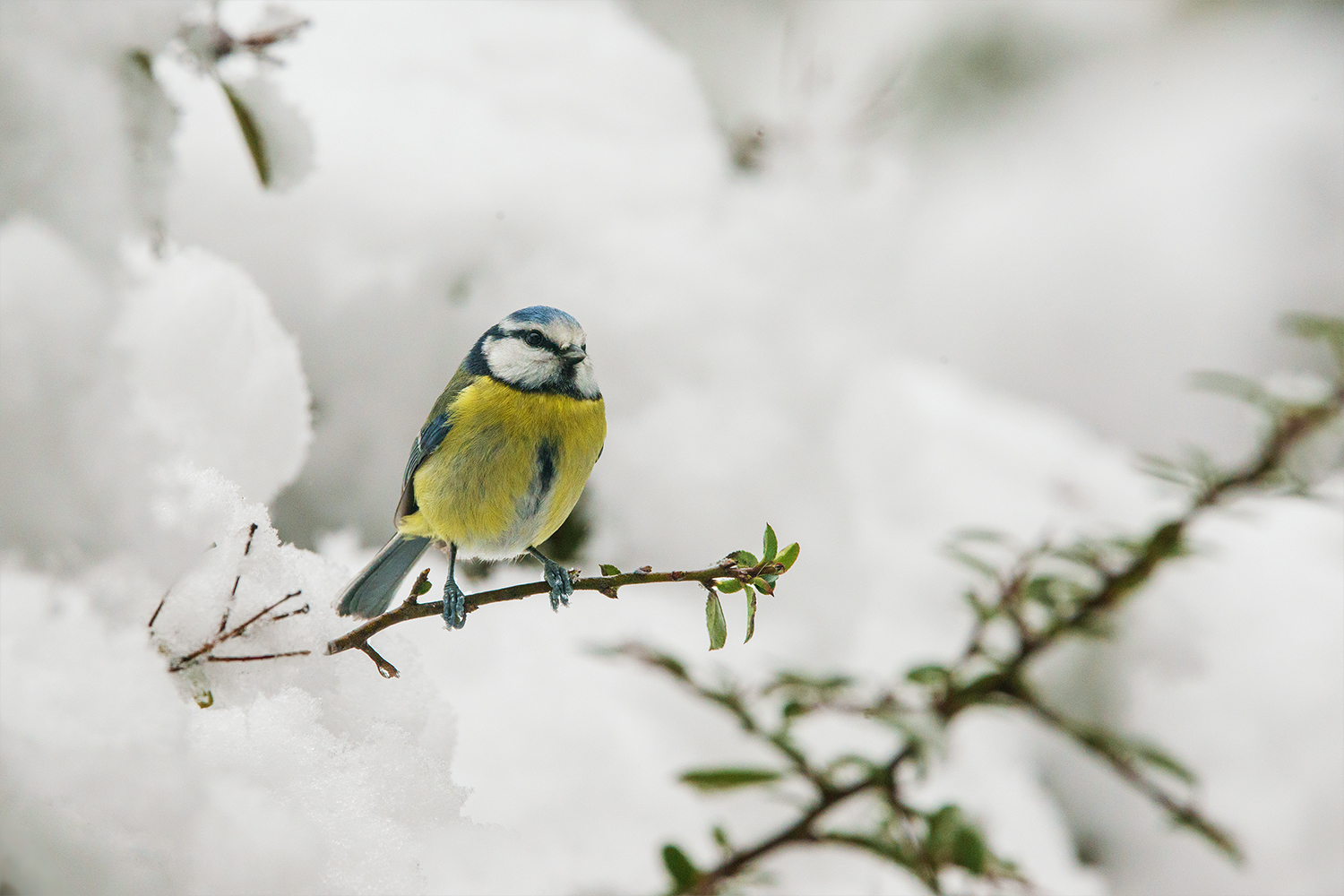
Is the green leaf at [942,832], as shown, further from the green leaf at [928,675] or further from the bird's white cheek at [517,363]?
the bird's white cheek at [517,363]

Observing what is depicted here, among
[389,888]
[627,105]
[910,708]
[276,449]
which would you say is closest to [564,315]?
[276,449]

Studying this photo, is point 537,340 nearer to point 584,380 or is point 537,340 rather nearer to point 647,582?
point 584,380

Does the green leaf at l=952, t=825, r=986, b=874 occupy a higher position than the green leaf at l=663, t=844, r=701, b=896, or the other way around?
the green leaf at l=952, t=825, r=986, b=874

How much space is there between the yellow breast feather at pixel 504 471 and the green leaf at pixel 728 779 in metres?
0.32

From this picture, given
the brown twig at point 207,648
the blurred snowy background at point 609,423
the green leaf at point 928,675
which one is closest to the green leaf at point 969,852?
the green leaf at point 928,675

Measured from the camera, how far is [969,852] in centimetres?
64

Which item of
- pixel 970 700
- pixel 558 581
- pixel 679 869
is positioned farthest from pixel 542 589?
pixel 970 700

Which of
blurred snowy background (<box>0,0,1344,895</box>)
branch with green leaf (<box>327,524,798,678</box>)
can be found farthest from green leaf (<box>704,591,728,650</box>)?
blurred snowy background (<box>0,0,1344,895</box>)

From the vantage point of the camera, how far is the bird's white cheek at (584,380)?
522 millimetres

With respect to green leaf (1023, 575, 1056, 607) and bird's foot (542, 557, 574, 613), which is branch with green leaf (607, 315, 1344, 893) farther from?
bird's foot (542, 557, 574, 613)

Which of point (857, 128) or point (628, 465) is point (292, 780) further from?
point (857, 128)

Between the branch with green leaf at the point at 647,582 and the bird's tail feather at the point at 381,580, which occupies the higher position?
the bird's tail feather at the point at 381,580

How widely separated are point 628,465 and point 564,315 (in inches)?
24.8

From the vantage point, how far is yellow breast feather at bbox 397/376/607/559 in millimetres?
499
